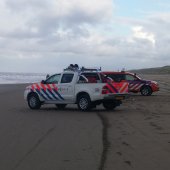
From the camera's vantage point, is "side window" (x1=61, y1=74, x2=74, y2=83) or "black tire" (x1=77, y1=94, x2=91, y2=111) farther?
"side window" (x1=61, y1=74, x2=74, y2=83)

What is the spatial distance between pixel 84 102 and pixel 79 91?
54cm

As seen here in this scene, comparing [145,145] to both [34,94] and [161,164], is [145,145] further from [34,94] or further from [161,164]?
[34,94]

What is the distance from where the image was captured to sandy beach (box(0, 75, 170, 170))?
9086 mm

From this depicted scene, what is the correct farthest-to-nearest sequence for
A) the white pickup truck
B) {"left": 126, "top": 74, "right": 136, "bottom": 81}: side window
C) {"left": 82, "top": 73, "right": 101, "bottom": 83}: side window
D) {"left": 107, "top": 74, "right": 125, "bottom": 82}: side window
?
{"left": 126, "top": 74, "right": 136, "bottom": 81}: side window < {"left": 107, "top": 74, "right": 125, "bottom": 82}: side window < {"left": 82, "top": 73, "right": 101, "bottom": 83}: side window < the white pickup truck

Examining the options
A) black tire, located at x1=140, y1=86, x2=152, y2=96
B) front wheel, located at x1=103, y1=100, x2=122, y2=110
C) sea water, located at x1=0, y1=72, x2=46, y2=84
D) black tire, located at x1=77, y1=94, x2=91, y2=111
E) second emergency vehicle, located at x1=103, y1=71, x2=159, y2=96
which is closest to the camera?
black tire, located at x1=77, y1=94, x2=91, y2=111

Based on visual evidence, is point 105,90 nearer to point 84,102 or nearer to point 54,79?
point 84,102

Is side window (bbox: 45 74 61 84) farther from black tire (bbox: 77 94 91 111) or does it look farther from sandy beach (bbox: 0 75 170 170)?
sandy beach (bbox: 0 75 170 170)

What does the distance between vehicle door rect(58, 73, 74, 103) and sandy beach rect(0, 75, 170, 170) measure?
318 cm

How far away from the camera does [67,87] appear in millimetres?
21062

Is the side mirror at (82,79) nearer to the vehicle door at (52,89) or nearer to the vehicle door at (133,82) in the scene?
the vehicle door at (52,89)

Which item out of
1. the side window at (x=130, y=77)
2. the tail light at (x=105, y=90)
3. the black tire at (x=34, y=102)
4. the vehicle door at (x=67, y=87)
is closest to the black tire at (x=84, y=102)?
the vehicle door at (x=67, y=87)

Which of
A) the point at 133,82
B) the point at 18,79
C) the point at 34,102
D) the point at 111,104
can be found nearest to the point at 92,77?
the point at 111,104

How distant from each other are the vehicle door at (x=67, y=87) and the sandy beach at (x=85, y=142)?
3177 mm

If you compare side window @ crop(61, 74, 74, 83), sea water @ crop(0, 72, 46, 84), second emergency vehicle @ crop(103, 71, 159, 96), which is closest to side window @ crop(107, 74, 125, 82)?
second emergency vehicle @ crop(103, 71, 159, 96)
